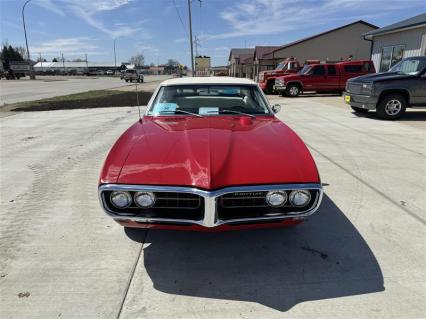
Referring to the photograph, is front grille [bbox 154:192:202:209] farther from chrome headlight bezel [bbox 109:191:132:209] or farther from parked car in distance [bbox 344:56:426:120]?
parked car in distance [bbox 344:56:426:120]

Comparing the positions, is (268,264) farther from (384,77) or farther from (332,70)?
(332,70)

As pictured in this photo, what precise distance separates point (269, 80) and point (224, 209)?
2006 centimetres

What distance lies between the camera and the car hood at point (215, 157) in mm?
2469

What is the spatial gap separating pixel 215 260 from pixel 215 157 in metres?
0.93

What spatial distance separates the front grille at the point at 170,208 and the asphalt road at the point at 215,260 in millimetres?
529

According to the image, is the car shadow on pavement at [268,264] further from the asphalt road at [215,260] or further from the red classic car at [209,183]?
the red classic car at [209,183]

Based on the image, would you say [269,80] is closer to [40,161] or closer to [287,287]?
[40,161]

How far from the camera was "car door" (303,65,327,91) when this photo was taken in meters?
18.9

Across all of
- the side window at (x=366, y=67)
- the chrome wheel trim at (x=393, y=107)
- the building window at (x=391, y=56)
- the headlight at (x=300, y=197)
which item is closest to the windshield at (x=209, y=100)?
the headlight at (x=300, y=197)

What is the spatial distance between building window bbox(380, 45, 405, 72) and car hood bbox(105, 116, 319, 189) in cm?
1640

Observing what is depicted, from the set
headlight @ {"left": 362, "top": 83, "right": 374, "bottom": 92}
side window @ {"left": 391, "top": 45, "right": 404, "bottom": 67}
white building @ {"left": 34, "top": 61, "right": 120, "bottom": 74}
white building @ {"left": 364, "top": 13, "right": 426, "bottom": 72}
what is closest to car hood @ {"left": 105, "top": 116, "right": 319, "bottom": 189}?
headlight @ {"left": 362, "top": 83, "right": 374, "bottom": 92}

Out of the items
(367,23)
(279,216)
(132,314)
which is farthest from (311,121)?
(367,23)

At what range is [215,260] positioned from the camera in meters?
2.91

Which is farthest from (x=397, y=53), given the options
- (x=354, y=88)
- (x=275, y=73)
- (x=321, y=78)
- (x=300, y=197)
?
→ (x=300, y=197)
